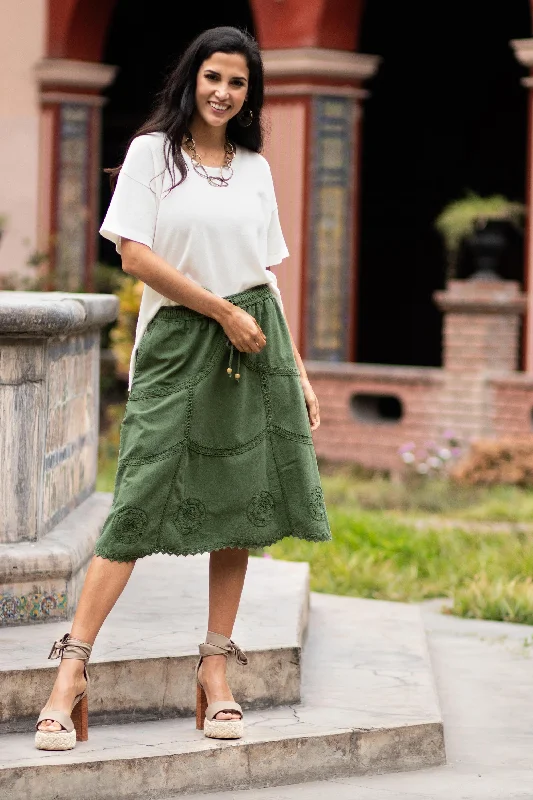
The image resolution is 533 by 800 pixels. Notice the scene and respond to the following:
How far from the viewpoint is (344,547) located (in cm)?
735

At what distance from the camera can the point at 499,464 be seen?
10.3 meters

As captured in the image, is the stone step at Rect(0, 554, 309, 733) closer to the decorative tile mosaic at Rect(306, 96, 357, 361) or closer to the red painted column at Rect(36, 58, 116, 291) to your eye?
the decorative tile mosaic at Rect(306, 96, 357, 361)

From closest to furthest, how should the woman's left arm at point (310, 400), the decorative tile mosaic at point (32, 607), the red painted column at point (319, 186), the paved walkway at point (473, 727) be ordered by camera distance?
the paved walkway at point (473, 727) < the woman's left arm at point (310, 400) < the decorative tile mosaic at point (32, 607) < the red painted column at point (319, 186)

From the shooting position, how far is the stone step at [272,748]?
353cm

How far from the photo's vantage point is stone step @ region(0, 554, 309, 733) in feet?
12.5

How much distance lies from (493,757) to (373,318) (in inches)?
451

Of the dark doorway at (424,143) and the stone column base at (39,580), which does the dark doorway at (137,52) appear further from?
the stone column base at (39,580)

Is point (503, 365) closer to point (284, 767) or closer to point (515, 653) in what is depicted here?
point (515, 653)

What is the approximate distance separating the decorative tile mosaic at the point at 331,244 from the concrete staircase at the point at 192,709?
704 centimetres

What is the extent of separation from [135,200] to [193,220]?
0.47ft

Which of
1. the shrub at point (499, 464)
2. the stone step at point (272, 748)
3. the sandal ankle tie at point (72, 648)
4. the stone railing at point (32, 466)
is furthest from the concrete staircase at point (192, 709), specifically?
the shrub at point (499, 464)

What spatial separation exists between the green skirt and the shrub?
21.3 feet

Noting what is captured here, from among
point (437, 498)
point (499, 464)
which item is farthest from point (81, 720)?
point (499, 464)

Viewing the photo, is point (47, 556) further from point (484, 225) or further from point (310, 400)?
point (484, 225)
